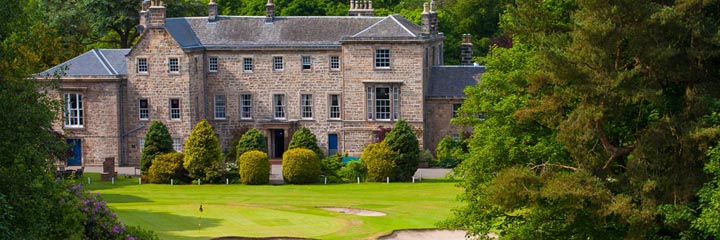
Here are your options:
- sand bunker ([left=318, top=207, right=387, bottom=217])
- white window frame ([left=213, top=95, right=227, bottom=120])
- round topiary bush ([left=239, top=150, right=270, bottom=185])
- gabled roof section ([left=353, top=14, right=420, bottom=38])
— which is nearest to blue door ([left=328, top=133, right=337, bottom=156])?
gabled roof section ([left=353, top=14, right=420, bottom=38])

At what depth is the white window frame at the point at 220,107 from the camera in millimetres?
71438

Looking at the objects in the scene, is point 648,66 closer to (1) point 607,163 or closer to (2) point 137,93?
(1) point 607,163

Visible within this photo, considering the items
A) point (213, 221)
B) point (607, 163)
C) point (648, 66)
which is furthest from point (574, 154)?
point (213, 221)

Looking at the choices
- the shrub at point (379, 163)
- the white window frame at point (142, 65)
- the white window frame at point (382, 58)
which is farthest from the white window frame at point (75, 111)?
the shrub at point (379, 163)

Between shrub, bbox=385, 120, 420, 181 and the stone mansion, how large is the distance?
584cm

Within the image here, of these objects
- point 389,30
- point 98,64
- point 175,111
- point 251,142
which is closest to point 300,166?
point 251,142

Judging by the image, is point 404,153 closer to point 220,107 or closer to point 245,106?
point 245,106

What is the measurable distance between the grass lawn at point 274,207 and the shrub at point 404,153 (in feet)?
3.44

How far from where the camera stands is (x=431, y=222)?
157ft

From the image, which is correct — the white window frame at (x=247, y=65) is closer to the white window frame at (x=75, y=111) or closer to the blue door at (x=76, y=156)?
the white window frame at (x=75, y=111)

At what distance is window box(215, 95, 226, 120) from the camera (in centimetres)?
7150

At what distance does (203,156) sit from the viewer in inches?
2414

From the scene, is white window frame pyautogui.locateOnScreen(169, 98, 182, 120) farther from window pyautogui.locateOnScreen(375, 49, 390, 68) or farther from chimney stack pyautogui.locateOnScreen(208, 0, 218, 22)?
window pyautogui.locateOnScreen(375, 49, 390, 68)

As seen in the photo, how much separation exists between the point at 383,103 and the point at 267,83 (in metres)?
6.46
